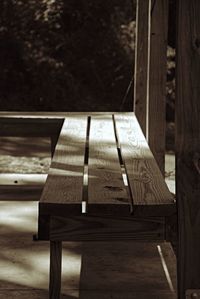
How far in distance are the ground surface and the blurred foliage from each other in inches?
323

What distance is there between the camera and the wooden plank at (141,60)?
21.8 ft

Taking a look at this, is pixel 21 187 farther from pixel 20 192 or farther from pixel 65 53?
pixel 65 53

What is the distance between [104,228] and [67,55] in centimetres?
1121

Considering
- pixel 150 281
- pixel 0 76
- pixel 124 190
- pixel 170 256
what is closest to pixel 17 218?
pixel 170 256

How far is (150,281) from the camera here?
161 inches

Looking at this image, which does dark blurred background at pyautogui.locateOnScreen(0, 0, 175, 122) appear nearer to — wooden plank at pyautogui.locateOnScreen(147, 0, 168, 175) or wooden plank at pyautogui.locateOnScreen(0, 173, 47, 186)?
wooden plank at pyautogui.locateOnScreen(0, 173, 47, 186)

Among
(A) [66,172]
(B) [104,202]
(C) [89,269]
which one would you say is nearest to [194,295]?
(B) [104,202]

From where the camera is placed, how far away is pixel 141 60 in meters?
6.72

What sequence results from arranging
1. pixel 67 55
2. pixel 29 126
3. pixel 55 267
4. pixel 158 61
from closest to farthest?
pixel 55 267 < pixel 158 61 < pixel 29 126 < pixel 67 55

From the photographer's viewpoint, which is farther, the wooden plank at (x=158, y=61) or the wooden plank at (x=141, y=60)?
the wooden plank at (x=141, y=60)

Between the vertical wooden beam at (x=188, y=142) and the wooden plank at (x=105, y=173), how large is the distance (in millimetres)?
268

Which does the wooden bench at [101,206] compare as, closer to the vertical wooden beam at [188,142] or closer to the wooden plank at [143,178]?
the wooden plank at [143,178]

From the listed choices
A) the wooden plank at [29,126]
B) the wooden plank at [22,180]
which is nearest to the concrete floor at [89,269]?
the wooden plank at [29,126]

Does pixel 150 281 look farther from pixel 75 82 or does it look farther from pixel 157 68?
pixel 75 82
